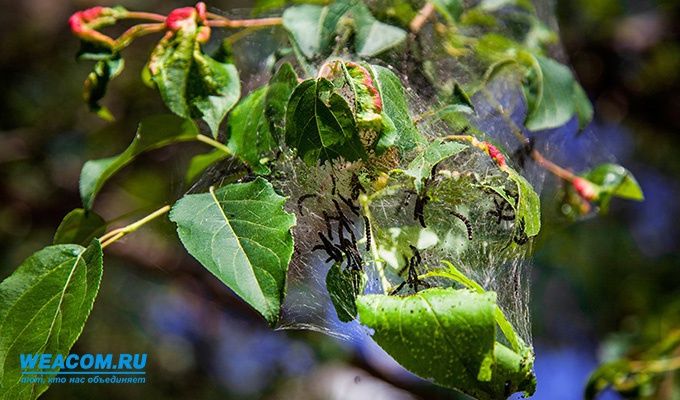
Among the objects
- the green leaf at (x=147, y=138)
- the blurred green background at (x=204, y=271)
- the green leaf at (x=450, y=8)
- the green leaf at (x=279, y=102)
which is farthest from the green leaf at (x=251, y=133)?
the blurred green background at (x=204, y=271)

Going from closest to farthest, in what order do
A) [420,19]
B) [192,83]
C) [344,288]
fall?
[344,288] < [192,83] < [420,19]

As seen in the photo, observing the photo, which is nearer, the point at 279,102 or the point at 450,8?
the point at 279,102

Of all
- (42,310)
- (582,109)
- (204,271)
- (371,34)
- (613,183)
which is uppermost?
(371,34)

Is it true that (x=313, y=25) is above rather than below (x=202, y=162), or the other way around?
above

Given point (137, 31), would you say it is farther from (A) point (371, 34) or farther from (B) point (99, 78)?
(A) point (371, 34)

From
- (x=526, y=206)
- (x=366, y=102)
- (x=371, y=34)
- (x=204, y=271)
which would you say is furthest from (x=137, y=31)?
(x=204, y=271)

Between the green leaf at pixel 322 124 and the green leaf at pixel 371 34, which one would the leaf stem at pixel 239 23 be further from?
the green leaf at pixel 322 124

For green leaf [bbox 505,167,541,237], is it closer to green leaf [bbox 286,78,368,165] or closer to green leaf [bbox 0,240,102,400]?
green leaf [bbox 286,78,368,165]
